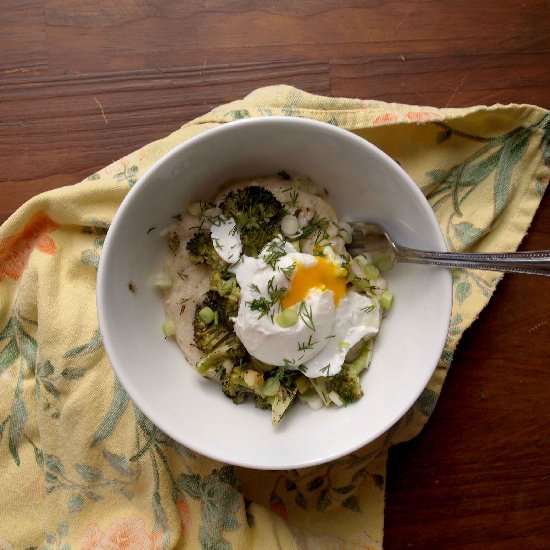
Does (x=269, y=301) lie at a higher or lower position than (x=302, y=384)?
higher

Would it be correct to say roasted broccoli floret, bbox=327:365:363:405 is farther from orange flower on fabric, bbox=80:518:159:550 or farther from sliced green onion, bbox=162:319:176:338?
orange flower on fabric, bbox=80:518:159:550

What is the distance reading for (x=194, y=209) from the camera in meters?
2.00

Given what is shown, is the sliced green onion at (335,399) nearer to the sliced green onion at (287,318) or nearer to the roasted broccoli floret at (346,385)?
the roasted broccoli floret at (346,385)

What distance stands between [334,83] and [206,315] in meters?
0.93

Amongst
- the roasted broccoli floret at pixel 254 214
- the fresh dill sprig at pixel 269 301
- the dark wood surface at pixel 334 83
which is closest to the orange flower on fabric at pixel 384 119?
the dark wood surface at pixel 334 83

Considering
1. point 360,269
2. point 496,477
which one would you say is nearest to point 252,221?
point 360,269

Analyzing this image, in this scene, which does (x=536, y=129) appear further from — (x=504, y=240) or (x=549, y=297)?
(x=549, y=297)

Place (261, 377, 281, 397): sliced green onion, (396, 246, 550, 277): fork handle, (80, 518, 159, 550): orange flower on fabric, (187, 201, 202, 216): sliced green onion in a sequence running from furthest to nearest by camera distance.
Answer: (80, 518, 159, 550): orange flower on fabric < (187, 201, 202, 216): sliced green onion < (261, 377, 281, 397): sliced green onion < (396, 246, 550, 277): fork handle

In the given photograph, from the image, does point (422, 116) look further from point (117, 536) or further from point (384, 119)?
point (117, 536)

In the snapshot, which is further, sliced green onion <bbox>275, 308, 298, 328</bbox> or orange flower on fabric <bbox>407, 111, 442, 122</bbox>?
orange flower on fabric <bbox>407, 111, 442, 122</bbox>

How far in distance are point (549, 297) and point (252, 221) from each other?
1106 mm

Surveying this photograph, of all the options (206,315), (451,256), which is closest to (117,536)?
(206,315)

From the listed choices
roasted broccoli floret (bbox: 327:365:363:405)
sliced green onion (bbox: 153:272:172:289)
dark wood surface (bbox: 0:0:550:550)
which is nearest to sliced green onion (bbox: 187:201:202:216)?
sliced green onion (bbox: 153:272:172:289)

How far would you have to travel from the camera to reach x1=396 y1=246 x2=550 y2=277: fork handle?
1.57 m
